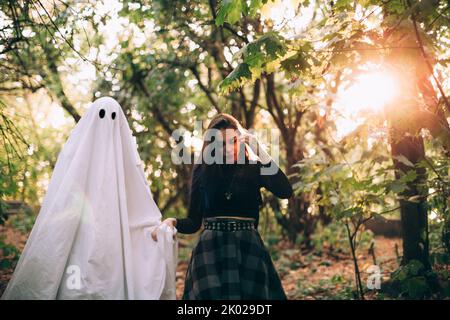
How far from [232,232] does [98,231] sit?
904 millimetres

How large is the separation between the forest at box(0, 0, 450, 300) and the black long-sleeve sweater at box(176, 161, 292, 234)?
29.2 inches

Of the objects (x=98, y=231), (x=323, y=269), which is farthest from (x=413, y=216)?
(x=98, y=231)

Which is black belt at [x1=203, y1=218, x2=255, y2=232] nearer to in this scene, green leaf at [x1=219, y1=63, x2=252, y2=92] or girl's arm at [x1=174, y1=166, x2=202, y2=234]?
girl's arm at [x1=174, y1=166, x2=202, y2=234]

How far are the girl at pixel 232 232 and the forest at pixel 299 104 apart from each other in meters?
0.72

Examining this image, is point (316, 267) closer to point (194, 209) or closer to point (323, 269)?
point (323, 269)

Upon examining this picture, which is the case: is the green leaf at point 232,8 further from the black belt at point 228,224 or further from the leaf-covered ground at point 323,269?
the leaf-covered ground at point 323,269

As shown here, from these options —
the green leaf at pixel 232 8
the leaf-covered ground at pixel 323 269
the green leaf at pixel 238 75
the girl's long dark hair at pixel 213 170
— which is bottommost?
the leaf-covered ground at pixel 323 269

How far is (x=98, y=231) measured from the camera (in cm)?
310

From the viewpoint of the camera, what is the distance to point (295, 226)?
933 cm

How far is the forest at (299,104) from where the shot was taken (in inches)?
142

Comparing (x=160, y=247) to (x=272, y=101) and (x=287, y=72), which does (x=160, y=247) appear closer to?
(x=287, y=72)

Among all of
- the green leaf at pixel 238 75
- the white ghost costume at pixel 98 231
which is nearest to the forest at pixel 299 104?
the green leaf at pixel 238 75

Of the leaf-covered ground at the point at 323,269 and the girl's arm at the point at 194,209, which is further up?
the girl's arm at the point at 194,209
